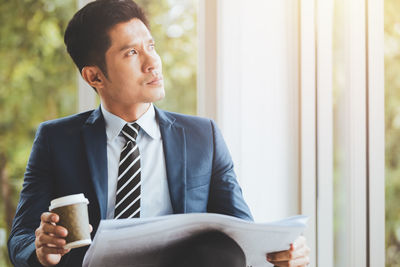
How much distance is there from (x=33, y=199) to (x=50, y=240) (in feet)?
0.81

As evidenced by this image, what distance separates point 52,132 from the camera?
1173 millimetres

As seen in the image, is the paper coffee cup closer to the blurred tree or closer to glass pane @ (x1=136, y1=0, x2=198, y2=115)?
glass pane @ (x1=136, y1=0, x2=198, y2=115)

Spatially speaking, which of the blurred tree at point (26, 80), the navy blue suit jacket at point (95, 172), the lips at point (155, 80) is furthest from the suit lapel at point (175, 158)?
the blurred tree at point (26, 80)

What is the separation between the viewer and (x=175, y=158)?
119 cm

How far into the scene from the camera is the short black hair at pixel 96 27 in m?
1.14

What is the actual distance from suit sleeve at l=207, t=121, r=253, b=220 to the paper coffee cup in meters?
0.42

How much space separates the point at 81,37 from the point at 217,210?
59 cm

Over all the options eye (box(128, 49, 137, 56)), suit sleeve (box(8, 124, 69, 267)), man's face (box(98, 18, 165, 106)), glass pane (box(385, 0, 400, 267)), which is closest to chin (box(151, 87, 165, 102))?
man's face (box(98, 18, 165, 106))

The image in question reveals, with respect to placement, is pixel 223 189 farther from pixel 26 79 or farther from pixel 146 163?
pixel 26 79

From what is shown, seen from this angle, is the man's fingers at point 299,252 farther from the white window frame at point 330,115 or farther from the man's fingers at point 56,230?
the man's fingers at point 56,230

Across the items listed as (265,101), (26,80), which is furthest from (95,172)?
(26,80)

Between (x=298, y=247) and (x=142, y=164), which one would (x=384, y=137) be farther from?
(x=142, y=164)

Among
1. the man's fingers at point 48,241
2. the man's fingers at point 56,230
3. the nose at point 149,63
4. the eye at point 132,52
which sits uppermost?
the eye at point 132,52

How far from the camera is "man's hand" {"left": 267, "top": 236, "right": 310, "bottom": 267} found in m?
0.97
